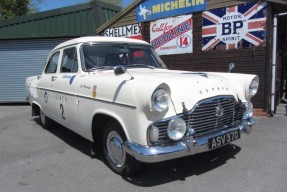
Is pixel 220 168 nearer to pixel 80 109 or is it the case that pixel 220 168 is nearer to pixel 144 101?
pixel 144 101

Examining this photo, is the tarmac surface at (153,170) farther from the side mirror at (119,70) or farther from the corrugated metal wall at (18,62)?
the corrugated metal wall at (18,62)

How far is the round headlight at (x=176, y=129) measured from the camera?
11.1 ft

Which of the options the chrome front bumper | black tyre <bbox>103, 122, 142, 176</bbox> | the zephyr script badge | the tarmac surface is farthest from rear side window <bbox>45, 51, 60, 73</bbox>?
→ the zephyr script badge

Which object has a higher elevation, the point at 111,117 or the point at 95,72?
the point at 95,72

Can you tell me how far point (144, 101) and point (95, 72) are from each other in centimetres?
147

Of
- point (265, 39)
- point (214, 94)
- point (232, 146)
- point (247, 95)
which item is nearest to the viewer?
point (214, 94)

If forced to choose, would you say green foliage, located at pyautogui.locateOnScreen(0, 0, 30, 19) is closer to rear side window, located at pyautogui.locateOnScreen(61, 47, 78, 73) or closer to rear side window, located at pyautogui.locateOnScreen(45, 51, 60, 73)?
rear side window, located at pyautogui.locateOnScreen(45, 51, 60, 73)

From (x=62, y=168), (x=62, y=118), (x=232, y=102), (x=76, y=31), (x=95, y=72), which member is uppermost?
(x=76, y=31)

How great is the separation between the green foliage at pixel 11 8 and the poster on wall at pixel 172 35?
1900 cm

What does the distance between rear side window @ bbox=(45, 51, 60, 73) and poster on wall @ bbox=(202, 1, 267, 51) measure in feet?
13.3

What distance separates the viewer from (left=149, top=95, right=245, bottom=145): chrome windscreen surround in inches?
135

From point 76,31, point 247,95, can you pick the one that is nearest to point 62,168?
point 247,95

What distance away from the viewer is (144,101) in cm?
328

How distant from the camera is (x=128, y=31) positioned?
10242mm
